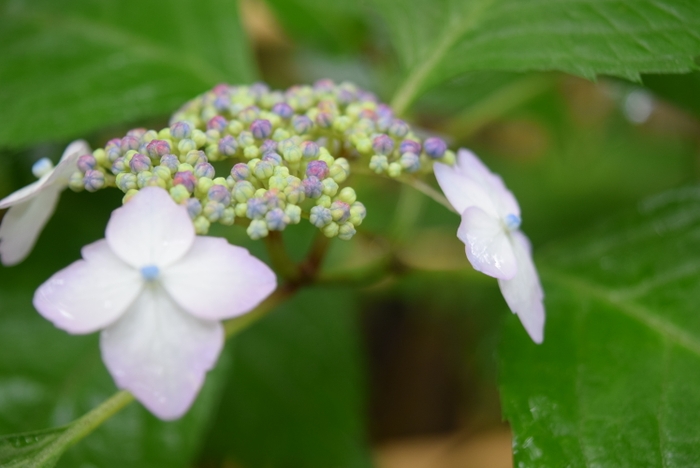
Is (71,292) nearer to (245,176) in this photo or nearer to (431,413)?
(245,176)

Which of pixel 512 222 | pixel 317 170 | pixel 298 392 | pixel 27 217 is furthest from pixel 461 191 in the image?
pixel 298 392

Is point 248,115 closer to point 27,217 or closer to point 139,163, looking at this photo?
point 139,163

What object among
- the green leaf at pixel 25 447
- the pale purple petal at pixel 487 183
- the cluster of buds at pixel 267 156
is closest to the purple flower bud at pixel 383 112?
the cluster of buds at pixel 267 156

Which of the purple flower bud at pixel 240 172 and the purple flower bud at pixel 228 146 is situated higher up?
the purple flower bud at pixel 228 146

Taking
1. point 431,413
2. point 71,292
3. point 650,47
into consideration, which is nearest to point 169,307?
point 71,292

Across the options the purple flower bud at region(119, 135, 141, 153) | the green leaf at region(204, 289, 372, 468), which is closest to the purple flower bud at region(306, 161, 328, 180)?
the purple flower bud at region(119, 135, 141, 153)

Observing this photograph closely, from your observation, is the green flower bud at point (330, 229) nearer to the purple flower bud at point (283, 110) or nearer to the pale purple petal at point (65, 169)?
the purple flower bud at point (283, 110)

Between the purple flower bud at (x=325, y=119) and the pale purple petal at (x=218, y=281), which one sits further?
the purple flower bud at (x=325, y=119)
